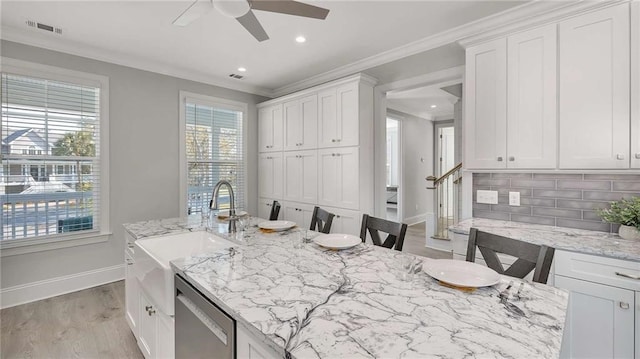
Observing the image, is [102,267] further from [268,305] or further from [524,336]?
[524,336]

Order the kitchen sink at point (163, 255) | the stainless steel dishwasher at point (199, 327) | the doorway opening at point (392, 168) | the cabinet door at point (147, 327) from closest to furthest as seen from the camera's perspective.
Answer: the stainless steel dishwasher at point (199, 327), the kitchen sink at point (163, 255), the cabinet door at point (147, 327), the doorway opening at point (392, 168)

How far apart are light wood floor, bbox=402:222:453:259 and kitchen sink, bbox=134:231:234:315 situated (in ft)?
8.93

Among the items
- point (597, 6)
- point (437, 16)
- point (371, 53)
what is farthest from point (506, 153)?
point (371, 53)

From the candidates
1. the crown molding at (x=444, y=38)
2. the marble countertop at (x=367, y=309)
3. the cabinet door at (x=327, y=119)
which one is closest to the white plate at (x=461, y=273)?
the marble countertop at (x=367, y=309)

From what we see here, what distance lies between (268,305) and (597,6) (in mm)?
2753

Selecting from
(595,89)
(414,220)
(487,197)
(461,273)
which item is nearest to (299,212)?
(487,197)

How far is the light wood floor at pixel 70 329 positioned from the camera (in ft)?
7.04

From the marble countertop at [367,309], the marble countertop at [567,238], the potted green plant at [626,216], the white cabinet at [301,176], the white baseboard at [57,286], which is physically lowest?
the white baseboard at [57,286]

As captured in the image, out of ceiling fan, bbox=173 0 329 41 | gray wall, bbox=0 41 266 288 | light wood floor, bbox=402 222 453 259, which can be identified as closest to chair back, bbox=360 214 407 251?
ceiling fan, bbox=173 0 329 41

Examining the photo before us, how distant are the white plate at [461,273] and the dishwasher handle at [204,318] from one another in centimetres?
83

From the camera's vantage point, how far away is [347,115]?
3338 mm

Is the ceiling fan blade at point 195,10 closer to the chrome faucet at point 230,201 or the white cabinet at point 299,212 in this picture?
the chrome faucet at point 230,201

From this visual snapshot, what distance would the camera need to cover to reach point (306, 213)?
12.7ft

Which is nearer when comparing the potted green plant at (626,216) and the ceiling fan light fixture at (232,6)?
the ceiling fan light fixture at (232,6)
